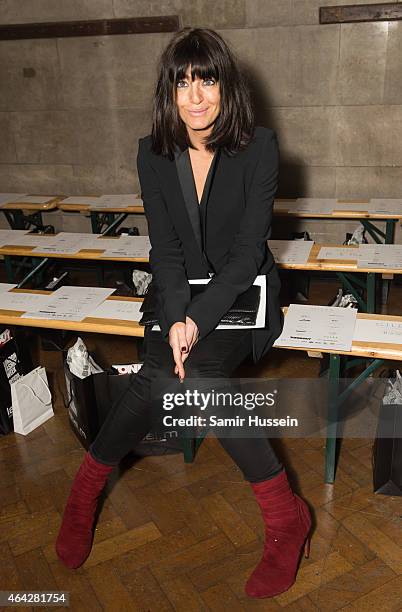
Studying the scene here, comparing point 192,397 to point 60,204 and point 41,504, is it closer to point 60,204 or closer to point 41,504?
point 41,504

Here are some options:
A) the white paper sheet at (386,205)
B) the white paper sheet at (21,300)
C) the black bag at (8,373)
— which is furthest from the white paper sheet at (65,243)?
the white paper sheet at (386,205)

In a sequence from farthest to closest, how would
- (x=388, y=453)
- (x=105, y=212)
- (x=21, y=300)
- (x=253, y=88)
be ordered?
(x=105, y=212)
(x=253, y=88)
(x=21, y=300)
(x=388, y=453)

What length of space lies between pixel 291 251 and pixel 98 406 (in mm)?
1364

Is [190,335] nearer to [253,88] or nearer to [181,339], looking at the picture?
[181,339]

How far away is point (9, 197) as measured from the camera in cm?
479

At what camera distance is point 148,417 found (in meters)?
1.82

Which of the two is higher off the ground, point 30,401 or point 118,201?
point 118,201

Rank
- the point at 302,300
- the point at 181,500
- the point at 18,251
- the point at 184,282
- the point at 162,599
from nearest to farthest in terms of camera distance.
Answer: the point at 162,599
the point at 184,282
the point at 181,500
the point at 18,251
the point at 302,300

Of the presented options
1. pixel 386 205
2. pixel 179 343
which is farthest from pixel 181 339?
pixel 386 205

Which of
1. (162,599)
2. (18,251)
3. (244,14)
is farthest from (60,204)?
(162,599)

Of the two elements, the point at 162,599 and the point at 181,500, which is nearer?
the point at 162,599

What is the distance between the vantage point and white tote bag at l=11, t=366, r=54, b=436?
2570 mm

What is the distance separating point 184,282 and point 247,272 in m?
0.21

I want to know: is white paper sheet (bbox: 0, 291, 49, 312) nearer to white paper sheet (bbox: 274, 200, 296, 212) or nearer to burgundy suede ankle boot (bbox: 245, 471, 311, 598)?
burgundy suede ankle boot (bbox: 245, 471, 311, 598)
